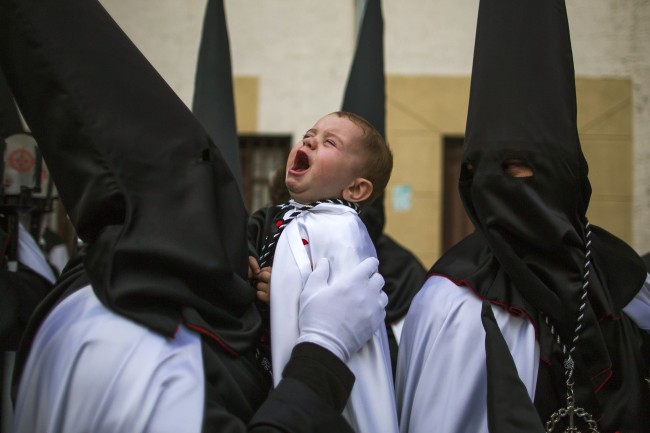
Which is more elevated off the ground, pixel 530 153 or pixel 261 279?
pixel 530 153

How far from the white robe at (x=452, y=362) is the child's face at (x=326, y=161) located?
0.46 meters

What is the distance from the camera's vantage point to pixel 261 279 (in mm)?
1848

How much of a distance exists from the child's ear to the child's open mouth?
0.15 m

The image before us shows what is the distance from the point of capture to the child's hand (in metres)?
1.79

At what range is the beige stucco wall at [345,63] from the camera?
749 centimetres

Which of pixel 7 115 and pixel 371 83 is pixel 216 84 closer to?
pixel 371 83

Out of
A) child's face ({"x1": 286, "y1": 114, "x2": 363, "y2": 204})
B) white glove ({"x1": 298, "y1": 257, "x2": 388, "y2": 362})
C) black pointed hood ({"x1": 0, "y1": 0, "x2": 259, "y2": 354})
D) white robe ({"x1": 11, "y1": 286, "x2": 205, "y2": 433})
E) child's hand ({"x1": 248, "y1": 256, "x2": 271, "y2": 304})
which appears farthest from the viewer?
child's face ({"x1": 286, "y1": 114, "x2": 363, "y2": 204})

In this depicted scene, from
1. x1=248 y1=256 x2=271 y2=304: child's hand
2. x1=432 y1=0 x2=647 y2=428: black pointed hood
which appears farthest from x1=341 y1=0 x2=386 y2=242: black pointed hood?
x1=248 y1=256 x2=271 y2=304: child's hand

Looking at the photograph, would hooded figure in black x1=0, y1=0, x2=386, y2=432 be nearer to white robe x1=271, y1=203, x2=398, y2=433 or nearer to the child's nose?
white robe x1=271, y1=203, x2=398, y2=433

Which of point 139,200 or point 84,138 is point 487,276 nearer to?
point 139,200

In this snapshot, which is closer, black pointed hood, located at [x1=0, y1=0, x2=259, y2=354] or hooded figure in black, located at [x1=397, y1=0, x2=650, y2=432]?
black pointed hood, located at [x1=0, y1=0, x2=259, y2=354]

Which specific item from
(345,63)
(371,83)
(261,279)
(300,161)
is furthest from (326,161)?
(345,63)

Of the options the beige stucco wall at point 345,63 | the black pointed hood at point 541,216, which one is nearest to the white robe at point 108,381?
the black pointed hood at point 541,216

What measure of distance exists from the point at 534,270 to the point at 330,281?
0.67 meters
